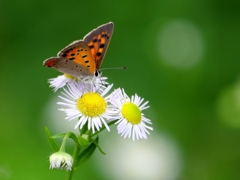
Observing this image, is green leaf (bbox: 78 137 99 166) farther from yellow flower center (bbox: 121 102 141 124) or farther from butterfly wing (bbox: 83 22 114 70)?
butterfly wing (bbox: 83 22 114 70)

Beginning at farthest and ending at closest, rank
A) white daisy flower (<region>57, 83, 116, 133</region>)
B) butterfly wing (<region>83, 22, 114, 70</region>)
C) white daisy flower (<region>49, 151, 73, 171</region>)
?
butterfly wing (<region>83, 22, 114, 70</region>), white daisy flower (<region>57, 83, 116, 133</region>), white daisy flower (<region>49, 151, 73, 171</region>)

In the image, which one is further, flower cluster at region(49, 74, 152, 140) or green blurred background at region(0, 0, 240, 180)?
green blurred background at region(0, 0, 240, 180)

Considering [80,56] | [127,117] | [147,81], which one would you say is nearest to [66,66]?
[80,56]

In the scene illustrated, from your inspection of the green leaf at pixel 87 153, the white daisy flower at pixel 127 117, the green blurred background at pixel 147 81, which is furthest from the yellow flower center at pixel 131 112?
the green blurred background at pixel 147 81

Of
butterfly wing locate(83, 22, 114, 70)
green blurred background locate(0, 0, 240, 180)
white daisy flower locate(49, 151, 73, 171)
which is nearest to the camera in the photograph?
white daisy flower locate(49, 151, 73, 171)

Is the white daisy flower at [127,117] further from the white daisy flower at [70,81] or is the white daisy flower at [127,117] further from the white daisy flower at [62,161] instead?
the white daisy flower at [62,161]

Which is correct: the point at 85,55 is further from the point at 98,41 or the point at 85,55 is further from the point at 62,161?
the point at 62,161

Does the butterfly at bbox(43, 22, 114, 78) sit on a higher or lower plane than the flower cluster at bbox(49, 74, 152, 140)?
higher

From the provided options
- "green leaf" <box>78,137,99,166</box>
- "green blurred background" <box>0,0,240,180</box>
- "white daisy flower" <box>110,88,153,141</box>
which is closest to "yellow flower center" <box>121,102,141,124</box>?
"white daisy flower" <box>110,88,153,141</box>

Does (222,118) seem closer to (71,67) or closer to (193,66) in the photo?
→ (193,66)
